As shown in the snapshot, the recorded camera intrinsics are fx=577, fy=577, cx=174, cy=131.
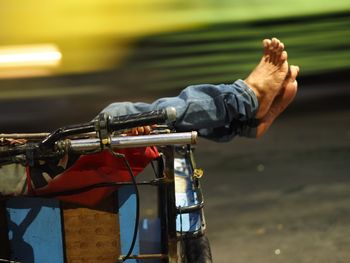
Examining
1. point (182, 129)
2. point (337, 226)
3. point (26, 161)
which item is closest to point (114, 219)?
point (26, 161)

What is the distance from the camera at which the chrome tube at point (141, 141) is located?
1.74 m

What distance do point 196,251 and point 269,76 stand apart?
4.01 feet

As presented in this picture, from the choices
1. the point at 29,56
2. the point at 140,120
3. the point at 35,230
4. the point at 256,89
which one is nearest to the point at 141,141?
the point at 140,120

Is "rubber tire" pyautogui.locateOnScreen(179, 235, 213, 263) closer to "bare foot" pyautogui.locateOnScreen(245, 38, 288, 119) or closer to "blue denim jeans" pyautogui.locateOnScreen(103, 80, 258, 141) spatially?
"blue denim jeans" pyautogui.locateOnScreen(103, 80, 258, 141)

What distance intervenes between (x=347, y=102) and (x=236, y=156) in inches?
88.3

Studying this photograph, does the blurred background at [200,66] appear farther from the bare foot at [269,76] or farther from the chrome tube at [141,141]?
the chrome tube at [141,141]

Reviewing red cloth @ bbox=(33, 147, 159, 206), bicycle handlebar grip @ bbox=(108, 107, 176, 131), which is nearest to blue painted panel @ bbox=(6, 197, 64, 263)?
red cloth @ bbox=(33, 147, 159, 206)

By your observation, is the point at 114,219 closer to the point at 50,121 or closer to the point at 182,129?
the point at 182,129

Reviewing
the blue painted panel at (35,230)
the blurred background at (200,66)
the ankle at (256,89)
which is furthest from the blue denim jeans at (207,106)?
the blurred background at (200,66)

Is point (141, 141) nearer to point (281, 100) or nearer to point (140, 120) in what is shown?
point (140, 120)

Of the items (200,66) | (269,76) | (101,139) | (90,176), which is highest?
(200,66)

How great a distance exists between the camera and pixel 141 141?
1.75 meters

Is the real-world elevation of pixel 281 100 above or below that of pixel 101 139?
above

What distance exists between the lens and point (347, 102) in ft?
24.0
